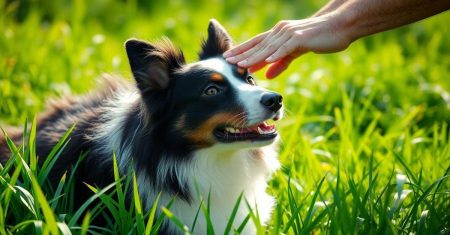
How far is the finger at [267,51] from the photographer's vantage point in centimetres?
339

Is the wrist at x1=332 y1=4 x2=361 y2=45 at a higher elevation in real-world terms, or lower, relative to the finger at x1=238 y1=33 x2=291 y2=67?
higher

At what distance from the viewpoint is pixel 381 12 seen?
3500mm

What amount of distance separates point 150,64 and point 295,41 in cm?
83

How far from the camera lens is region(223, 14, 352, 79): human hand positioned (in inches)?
133

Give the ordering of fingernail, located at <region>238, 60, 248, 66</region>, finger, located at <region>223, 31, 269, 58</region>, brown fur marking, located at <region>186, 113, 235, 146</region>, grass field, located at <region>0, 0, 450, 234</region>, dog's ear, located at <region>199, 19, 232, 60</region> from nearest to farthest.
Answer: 1. grass field, located at <region>0, 0, 450, 234</region>
2. brown fur marking, located at <region>186, 113, 235, 146</region>
3. fingernail, located at <region>238, 60, 248, 66</region>
4. finger, located at <region>223, 31, 269, 58</region>
5. dog's ear, located at <region>199, 19, 232, 60</region>

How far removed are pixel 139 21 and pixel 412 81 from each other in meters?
3.79

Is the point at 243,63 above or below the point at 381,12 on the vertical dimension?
below

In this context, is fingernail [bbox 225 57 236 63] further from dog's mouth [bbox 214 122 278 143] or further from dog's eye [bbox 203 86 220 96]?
dog's mouth [bbox 214 122 278 143]

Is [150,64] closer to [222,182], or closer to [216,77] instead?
[216,77]

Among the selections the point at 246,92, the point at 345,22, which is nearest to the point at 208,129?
the point at 246,92

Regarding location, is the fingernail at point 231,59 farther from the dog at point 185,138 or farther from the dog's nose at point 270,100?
the dog's nose at point 270,100

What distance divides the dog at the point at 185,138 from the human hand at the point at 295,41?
145mm

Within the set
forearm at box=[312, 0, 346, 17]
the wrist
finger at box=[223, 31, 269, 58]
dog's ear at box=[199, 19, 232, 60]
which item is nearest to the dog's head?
finger at box=[223, 31, 269, 58]

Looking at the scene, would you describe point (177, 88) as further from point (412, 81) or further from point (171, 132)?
point (412, 81)
